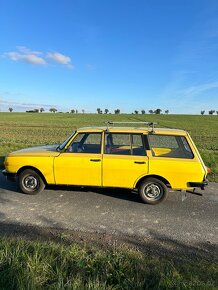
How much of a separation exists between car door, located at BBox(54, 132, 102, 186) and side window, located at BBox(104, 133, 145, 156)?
0.21 meters

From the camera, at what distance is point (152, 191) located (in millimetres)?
5340

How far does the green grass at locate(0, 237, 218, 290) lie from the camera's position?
2518 millimetres

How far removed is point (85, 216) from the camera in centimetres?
459

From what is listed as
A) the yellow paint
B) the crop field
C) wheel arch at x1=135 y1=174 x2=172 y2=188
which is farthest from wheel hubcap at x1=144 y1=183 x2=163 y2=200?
the crop field

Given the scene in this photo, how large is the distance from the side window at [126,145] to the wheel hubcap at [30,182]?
1795mm

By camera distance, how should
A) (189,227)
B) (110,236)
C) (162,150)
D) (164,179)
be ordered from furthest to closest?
(162,150) → (164,179) → (189,227) → (110,236)

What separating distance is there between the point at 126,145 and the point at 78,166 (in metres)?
1.21

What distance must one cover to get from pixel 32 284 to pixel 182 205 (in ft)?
12.1

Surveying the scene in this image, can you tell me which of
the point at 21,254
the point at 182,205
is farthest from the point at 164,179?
the point at 21,254

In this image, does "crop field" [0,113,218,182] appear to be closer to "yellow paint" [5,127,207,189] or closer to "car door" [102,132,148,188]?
"yellow paint" [5,127,207,189]

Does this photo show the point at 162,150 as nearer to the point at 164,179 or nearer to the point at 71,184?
the point at 164,179

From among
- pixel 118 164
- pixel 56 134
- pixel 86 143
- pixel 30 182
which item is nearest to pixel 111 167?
pixel 118 164

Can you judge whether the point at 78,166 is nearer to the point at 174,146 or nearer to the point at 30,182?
the point at 30,182

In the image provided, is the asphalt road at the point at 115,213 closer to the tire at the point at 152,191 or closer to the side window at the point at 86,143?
the tire at the point at 152,191
